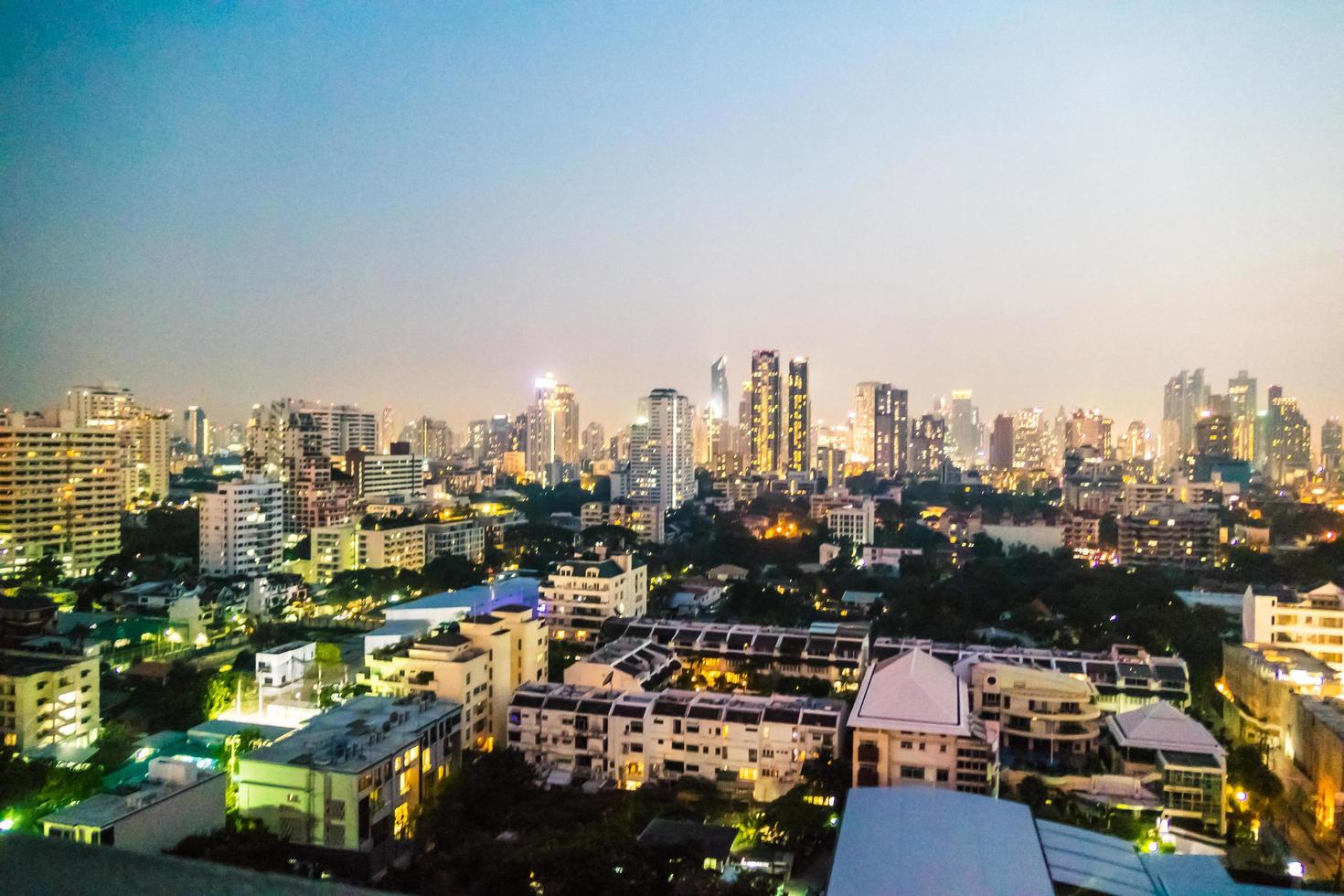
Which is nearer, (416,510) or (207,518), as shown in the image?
(207,518)

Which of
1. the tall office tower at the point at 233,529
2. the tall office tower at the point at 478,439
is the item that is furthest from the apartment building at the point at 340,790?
the tall office tower at the point at 478,439

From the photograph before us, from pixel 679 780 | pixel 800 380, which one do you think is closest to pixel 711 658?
pixel 679 780

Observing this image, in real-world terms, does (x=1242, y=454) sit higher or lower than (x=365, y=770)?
higher

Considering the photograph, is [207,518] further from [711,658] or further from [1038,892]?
[1038,892]

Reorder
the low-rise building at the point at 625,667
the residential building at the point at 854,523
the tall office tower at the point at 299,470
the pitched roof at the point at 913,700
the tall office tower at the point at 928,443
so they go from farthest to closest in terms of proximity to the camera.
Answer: the tall office tower at the point at 928,443, the residential building at the point at 854,523, the tall office tower at the point at 299,470, the low-rise building at the point at 625,667, the pitched roof at the point at 913,700

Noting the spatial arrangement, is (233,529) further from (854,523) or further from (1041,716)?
(854,523)

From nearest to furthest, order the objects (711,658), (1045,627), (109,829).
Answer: (109,829)
(711,658)
(1045,627)

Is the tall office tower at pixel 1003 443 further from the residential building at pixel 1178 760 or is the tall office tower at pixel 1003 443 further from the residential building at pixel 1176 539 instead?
the residential building at pixel 1178 760

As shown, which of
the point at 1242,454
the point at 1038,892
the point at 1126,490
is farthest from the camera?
the point at 1242,454
